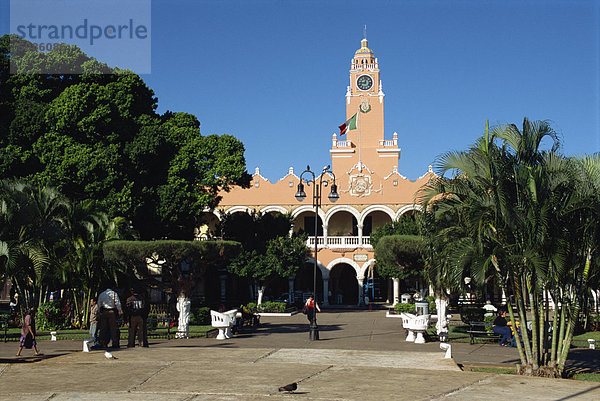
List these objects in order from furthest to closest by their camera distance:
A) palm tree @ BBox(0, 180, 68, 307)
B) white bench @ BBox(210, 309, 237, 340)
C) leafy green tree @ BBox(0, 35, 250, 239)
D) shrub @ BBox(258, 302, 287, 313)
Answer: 1. shrub @ BBox(258, 302, 287, 313)
2. leafy green tree @ BBox(0, 35, 250, 239)
3. white bench @ BBox(210, 309, 237, 340)
4. palm tree @ BBox(0, 180, 68, 307)

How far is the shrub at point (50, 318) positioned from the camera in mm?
21438

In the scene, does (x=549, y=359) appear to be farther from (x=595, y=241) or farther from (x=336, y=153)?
(x=336, y=153)

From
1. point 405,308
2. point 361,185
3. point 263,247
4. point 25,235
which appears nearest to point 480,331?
point 405,308

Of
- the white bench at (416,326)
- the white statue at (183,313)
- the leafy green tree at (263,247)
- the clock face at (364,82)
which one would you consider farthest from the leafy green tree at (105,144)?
the clock face at (364,82)

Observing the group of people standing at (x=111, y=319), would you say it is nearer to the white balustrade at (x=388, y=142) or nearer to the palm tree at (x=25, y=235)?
the palm tree at (x=25, y=235)

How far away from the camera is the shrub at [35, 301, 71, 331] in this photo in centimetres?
2144

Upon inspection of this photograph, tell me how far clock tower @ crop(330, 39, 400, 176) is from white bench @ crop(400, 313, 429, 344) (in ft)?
90.0

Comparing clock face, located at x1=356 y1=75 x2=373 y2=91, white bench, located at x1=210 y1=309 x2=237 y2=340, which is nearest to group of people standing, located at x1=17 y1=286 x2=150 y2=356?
white bench, located at x1=210 y1=309 x2=237 y2=340

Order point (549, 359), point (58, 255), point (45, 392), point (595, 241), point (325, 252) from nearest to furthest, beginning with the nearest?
point (45, 392)
point (595, 241)
point (549, 359)
point (58, 255)
point (325, 252)

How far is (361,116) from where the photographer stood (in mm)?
47344

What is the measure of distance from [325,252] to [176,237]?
1232cm

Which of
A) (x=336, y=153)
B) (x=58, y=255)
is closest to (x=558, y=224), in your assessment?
(x=58, y=255)

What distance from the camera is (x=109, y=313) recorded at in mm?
13617

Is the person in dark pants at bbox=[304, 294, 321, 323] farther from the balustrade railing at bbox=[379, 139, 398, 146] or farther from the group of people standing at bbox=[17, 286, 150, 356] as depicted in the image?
the balustrade railing at bbox=[379, 139, 398, 146]
